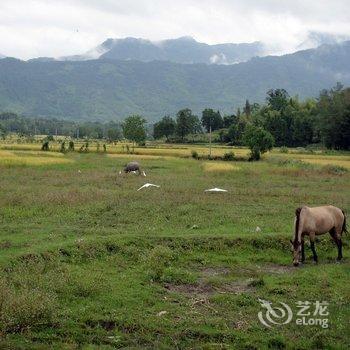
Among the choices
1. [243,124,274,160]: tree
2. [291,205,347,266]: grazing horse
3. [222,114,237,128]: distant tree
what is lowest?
[291,205,347,266]: grazing horse

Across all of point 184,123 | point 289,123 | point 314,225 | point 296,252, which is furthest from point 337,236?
point 184,123

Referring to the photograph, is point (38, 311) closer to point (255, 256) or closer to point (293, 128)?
point (255, 256)

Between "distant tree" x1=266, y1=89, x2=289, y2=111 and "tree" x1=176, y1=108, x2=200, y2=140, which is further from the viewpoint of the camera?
"distant tree" x1=266, y1=89, x2=289, y2=111

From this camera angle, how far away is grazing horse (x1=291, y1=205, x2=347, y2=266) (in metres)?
14.5

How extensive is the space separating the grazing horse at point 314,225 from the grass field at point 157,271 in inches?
20.5

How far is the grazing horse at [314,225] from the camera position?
47.6 feet

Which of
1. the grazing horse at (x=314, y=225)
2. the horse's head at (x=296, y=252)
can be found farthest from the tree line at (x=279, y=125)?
the horse's head at (x=296, y=252)

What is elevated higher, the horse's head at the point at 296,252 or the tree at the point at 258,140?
the tree at the point at 258,140

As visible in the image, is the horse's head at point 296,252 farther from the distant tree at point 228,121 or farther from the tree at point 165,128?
the distant tree at point 228,121

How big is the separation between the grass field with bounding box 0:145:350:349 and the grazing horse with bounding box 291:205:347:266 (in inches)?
20.5

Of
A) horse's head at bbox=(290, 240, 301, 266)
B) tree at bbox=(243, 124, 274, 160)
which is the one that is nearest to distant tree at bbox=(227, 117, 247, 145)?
tree at bbox=(243, 124, 274, 160)

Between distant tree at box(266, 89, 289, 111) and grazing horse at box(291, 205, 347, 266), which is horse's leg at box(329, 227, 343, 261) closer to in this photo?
grazing horse at box(291, 205, 347, 266)

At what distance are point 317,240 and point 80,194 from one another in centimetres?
1221

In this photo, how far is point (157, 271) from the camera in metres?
13.0
